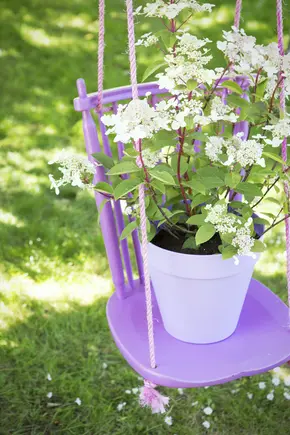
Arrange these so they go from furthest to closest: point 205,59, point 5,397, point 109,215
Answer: point 5,397 → point 109,215 → point 205,59

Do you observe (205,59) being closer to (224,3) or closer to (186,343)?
(186,343)

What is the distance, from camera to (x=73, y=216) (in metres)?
3.05

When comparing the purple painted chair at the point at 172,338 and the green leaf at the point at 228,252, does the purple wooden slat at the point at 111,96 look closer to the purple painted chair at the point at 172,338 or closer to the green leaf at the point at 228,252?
the purple painted chair at the point at 172,338

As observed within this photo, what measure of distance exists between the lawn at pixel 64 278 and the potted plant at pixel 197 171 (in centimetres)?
69

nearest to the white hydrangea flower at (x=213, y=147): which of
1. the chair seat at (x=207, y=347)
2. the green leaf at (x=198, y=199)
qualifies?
the green leaf at (x=198, y=199)

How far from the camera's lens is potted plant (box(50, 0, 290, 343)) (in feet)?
4.04

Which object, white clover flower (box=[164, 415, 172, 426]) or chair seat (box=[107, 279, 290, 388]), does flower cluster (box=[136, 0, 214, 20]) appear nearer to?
chair seat (box=[107, 279, 290, 388])

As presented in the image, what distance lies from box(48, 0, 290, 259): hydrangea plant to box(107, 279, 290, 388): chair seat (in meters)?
0.27

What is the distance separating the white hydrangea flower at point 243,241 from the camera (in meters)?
1.29

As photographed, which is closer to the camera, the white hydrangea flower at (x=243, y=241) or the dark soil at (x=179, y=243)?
the white hydrangea flower at (x=243, y=241)

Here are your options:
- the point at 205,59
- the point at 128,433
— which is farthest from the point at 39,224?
the point at 205,59

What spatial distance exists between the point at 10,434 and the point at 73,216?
129 centimetres

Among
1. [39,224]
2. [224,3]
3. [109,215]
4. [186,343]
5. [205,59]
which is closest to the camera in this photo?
[205,59]

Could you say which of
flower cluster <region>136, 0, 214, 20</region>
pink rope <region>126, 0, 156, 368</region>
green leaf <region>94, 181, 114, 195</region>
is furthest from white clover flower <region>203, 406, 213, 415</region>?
flower cluster <region>136, 0, 214, 20</region>
